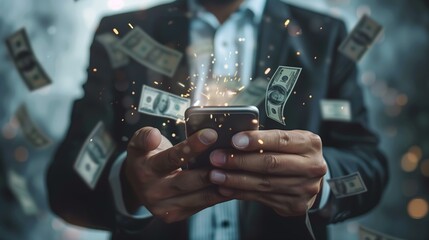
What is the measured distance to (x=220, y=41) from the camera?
76 centimetres

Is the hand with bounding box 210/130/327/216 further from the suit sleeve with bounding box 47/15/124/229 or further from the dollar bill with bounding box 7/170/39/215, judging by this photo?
the dollar bill with bounding box 7/170/39/215

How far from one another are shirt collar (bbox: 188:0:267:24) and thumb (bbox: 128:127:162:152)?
1.07ft

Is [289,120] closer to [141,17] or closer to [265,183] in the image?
[265,183]

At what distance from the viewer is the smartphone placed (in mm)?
523

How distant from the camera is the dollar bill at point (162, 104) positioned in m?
0.59

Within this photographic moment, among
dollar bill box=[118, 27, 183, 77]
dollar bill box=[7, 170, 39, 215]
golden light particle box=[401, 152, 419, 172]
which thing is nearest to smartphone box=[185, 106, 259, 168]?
dollar bill box=[118, 27, 183, 77]

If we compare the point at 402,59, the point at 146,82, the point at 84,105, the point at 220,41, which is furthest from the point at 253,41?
the point at 402,59

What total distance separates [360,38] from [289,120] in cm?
33

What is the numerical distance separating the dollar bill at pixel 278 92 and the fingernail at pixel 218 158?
0.22 feet

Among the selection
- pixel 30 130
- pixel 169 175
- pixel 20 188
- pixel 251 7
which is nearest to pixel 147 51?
pixel 251 7

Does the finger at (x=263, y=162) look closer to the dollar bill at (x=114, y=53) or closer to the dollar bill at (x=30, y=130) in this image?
the dollar bill at (x=114, y=53)

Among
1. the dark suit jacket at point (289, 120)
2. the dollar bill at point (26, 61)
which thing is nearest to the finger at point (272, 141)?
the dark suit jacket at point (289, 120)

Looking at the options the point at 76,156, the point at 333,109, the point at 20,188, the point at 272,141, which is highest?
the point at 272,141

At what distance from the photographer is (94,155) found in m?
0.82
